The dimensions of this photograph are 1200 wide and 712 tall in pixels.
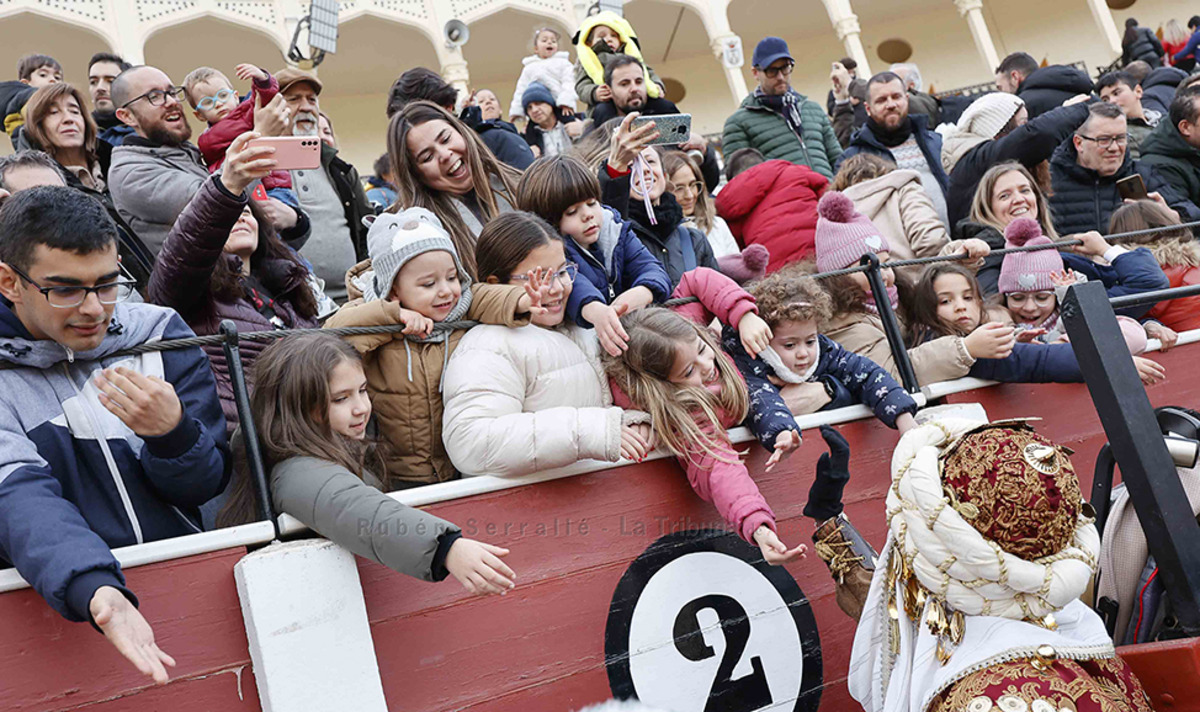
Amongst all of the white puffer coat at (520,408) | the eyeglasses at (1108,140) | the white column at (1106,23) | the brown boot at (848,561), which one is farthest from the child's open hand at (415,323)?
the white column at (1106,23)

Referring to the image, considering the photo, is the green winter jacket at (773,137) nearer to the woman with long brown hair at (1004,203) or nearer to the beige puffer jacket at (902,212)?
the beige puffer jacket at (902,212)

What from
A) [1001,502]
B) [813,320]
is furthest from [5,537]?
[813,320]

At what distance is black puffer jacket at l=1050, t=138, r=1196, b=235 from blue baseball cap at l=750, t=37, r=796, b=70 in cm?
184

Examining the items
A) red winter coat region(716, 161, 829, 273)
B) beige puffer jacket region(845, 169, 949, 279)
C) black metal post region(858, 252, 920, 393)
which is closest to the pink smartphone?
black metal post region(858, 252, 920, 393)

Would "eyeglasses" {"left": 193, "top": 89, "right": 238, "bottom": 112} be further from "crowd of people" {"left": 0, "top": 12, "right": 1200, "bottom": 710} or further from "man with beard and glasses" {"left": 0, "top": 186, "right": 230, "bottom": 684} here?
"man with beard and glasses" {"left": 0, "top": 186, "right": 230, "bottom": 684}

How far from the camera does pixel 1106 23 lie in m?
19.4

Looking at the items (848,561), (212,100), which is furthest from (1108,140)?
(212,100)

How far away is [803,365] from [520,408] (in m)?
1.13

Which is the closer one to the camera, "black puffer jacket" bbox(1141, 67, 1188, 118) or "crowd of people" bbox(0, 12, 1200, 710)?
"crowd of people" bbox(0, 12, 1200, 710)

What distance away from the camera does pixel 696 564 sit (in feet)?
10.5

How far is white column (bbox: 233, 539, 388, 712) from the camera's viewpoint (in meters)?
2.51

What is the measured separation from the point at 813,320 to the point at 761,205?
190 centimetres

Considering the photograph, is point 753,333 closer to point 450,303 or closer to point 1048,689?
point 450,303

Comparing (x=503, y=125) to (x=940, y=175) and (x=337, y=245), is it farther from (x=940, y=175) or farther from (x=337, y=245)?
(x=940, y=175)
